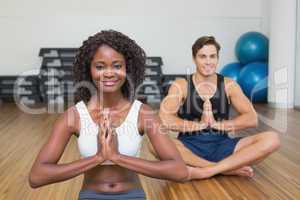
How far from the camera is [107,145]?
139cm

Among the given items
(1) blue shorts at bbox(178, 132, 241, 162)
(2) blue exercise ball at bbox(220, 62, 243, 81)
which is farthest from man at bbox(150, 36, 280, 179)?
(2) blue exercise ball at bbox(220, 62, 243, 81)

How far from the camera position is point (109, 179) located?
1.57m

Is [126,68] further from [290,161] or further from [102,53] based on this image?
[290,161]

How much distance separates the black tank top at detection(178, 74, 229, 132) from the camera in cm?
287

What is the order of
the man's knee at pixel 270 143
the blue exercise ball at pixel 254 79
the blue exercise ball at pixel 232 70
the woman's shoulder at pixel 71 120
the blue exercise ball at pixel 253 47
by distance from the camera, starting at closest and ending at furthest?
the woman's shoulder at pixel 71 120, the man's knee at pixel 270 143, the blue exercise ball at pixel 254 79, the blue exercise ball at pixel 253 47, the blue exercise ball at pixel 232 70

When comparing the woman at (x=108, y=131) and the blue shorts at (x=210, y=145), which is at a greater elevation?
the woman at (x=108, y=131)

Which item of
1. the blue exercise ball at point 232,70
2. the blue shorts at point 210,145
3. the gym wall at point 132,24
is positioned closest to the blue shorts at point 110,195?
the blue shorts at point 210,145

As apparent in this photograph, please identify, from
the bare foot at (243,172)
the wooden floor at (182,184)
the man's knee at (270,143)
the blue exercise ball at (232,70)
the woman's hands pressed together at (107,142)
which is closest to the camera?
the woman's hands pressed together at (107,142)

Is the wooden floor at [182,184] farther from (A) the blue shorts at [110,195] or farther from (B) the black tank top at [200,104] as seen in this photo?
(A) the blue shorts at [110,195]

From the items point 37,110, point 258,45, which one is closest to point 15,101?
point 37,110

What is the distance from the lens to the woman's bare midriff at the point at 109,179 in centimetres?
157

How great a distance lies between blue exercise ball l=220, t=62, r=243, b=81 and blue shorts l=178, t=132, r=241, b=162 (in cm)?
376

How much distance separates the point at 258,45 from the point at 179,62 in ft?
4.33

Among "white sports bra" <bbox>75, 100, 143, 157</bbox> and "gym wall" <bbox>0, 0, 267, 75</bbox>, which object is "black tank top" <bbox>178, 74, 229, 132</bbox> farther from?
"gym wall" <bbox>0, 0, 267, 75</bbox>
